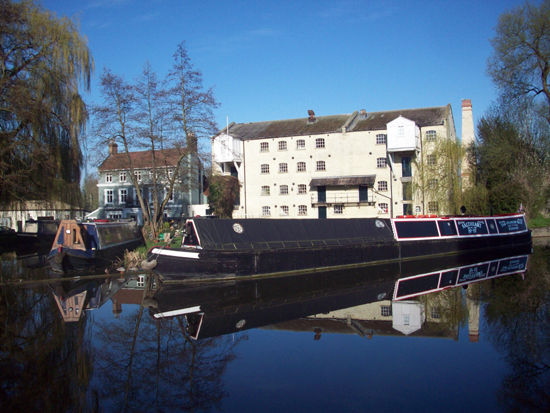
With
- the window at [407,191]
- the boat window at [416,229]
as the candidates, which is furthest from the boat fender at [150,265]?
the window at [407,191]

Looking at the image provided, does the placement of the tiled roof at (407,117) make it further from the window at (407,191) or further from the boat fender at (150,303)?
the boat fender at (150,303)

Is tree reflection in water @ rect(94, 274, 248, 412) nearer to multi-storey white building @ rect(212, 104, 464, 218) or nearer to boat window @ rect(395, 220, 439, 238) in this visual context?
boat window @ rect(395, 220, 439, 238)

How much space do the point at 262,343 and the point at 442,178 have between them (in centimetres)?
2313

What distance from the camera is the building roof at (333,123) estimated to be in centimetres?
3197

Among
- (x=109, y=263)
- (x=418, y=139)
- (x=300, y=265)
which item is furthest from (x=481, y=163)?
(x=109, y=263)

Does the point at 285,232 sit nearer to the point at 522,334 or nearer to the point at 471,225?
the point at 522,334

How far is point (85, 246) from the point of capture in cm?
1650

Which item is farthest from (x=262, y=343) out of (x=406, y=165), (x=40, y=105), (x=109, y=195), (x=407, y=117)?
(x=109, y=195)

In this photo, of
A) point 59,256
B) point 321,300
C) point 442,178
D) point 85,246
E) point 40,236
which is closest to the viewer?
point 321,300

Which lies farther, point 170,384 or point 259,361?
point 259,361

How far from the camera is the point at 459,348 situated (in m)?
7.99

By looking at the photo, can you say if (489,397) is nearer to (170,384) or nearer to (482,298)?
(170,384)

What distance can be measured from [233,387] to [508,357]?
4.47 m

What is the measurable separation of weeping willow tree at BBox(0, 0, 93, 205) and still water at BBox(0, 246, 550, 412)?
5.91 m
